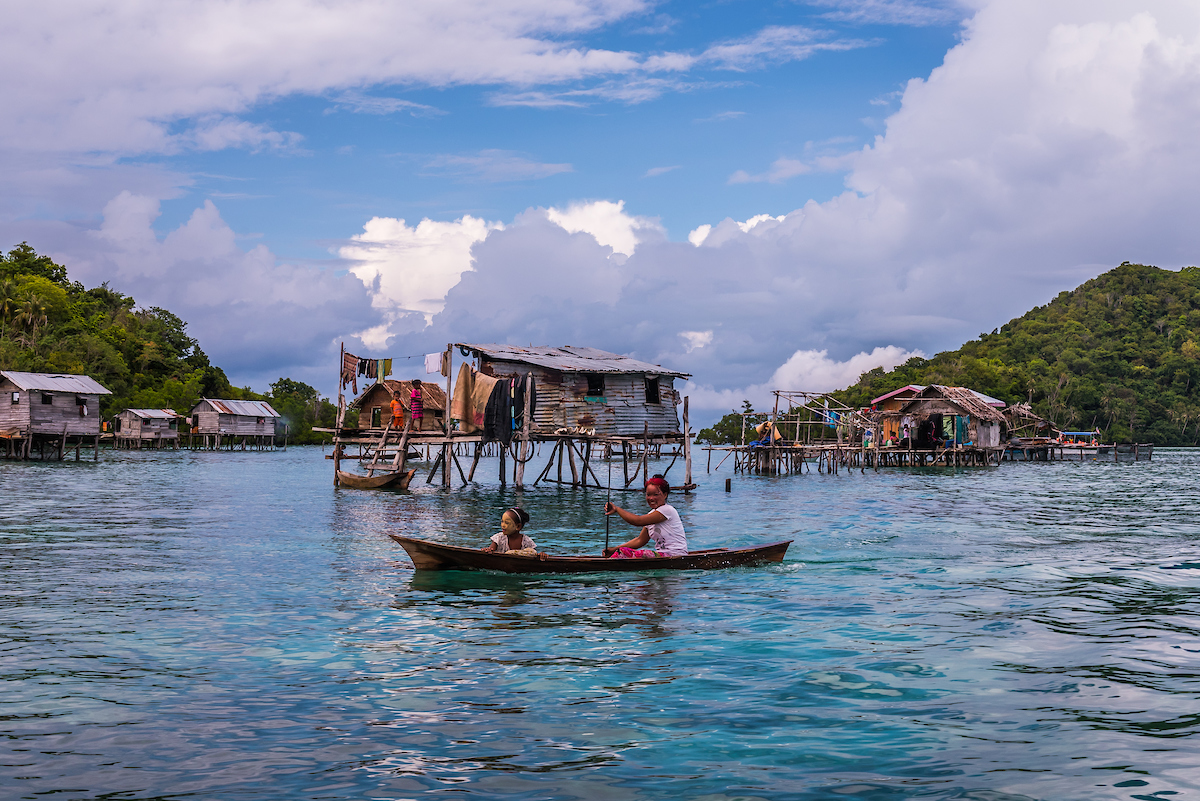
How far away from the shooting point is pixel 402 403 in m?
41.6

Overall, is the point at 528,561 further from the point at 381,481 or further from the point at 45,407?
the point at 45,407

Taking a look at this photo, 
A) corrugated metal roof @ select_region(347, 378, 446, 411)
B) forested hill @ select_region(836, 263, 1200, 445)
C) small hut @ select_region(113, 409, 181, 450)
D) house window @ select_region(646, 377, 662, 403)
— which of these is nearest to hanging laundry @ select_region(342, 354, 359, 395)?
corrugated metal roof @ select_region(347, 378, 446, 411)

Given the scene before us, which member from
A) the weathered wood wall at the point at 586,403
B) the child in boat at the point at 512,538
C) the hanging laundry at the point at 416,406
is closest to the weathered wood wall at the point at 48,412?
the hanging laundry at the point at 416,406

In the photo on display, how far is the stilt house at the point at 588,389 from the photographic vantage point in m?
37.3

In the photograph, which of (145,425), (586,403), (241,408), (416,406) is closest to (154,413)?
(145,425)

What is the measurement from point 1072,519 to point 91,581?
24.6 m

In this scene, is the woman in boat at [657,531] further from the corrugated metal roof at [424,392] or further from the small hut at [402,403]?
the corrugated metal roof at [424,392]

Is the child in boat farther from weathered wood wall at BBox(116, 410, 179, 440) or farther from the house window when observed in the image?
weathered wood wall at BBox(116, 410, 179, 440)

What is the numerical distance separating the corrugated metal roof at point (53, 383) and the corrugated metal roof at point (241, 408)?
98.4 feet

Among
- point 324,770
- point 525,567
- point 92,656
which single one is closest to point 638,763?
point 324,770

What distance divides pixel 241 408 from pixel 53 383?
35064mm

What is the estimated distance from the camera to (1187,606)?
42.2 ft

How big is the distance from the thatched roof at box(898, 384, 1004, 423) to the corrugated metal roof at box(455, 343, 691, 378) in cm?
3064

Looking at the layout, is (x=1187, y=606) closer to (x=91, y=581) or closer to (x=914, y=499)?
(x=91, y=581)
